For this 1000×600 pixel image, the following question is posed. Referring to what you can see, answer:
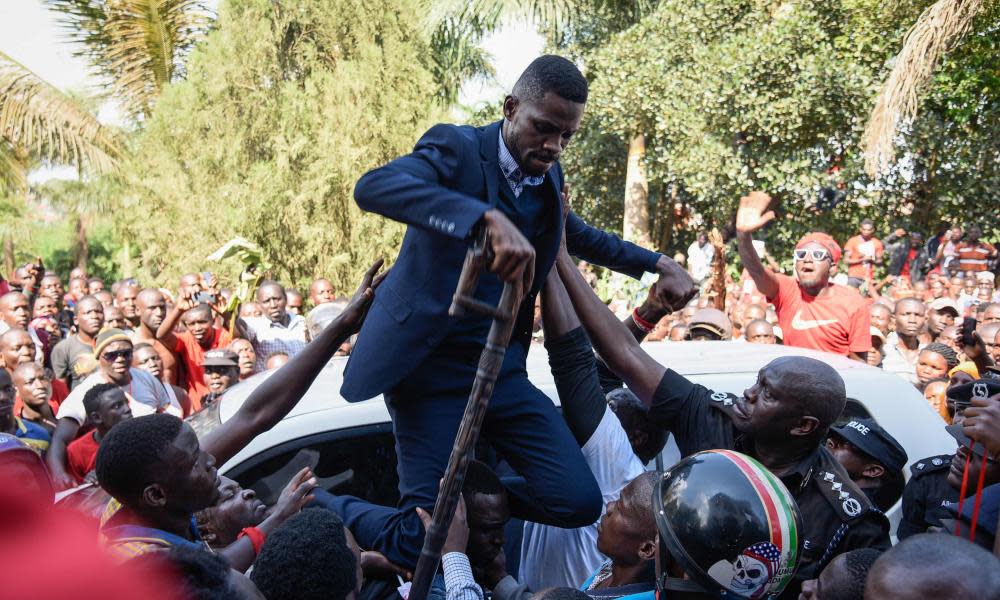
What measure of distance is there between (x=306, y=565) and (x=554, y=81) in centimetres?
160

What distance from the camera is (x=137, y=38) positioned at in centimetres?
2092

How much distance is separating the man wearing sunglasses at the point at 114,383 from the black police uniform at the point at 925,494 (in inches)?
171

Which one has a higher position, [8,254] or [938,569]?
[938,569]

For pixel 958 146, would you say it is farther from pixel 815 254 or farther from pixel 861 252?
pixel 815 254

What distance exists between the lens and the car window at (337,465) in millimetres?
3838

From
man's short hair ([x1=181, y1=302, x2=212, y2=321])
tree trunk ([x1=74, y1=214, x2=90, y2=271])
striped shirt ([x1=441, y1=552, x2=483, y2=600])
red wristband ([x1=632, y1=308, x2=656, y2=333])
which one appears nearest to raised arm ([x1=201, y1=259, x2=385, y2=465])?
striped shirt ([x1=441, y1=552, x2=483, y2=600])

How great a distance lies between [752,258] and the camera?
629 centimetres

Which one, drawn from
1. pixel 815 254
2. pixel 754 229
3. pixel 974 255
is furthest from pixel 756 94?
pixel 754 229

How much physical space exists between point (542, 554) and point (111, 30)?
66.0 ft

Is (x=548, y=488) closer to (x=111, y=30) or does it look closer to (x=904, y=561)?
(x=904, y=561)

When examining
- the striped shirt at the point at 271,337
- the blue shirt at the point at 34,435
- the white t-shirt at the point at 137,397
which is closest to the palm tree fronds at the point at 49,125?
the striped shirt at the point at 271,337

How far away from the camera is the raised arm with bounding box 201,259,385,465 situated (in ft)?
11.0

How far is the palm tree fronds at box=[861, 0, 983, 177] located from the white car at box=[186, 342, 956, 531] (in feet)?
26.9

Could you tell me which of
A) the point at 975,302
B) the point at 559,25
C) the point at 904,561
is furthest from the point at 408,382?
the point at 559,25
